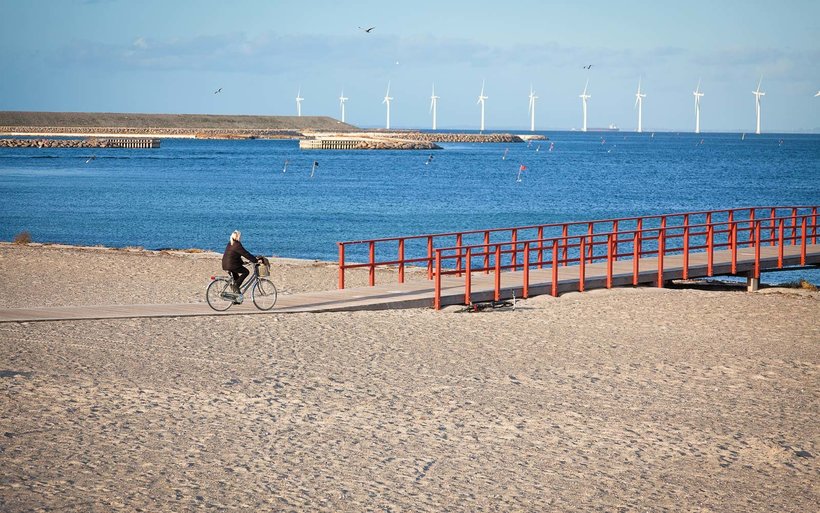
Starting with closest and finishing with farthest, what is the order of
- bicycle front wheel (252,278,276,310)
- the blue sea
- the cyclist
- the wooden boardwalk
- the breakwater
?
the cyclist → the wooden boardwalk → bicycle front wheel (252,278,276,310) → the blue sea → the breakwater

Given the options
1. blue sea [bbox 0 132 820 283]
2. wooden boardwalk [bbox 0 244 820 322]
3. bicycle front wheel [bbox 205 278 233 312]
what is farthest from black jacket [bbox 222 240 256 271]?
blue sea [bbox 0 132 820 283]

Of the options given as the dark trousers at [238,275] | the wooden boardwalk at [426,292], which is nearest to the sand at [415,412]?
the wooden boardwalk at [426,292]

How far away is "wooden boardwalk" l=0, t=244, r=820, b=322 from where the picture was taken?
672 inches

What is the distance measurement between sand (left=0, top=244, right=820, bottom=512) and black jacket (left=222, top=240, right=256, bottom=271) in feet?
2.91

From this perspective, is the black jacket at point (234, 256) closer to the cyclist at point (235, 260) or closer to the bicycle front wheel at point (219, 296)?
the cyclist at point (235, 260)

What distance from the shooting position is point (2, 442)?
980 centimetres

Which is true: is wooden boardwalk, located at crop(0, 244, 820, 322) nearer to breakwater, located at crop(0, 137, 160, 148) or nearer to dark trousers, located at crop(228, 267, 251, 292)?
dark trousers, located at crop(228, 267, 251, 292)

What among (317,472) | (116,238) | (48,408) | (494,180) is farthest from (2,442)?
(494,180)

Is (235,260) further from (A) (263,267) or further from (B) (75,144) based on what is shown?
(B) (75,144)

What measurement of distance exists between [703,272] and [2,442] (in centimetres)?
1535

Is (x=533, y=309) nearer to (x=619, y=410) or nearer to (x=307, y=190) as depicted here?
(x=619, y=410)

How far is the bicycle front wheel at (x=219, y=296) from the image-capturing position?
1719 cm

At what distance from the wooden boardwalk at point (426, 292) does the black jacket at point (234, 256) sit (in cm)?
78

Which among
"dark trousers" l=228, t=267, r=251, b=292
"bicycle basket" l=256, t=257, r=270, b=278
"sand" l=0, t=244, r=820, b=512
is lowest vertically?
"sand" l=0, t=244, r=820, b=512
